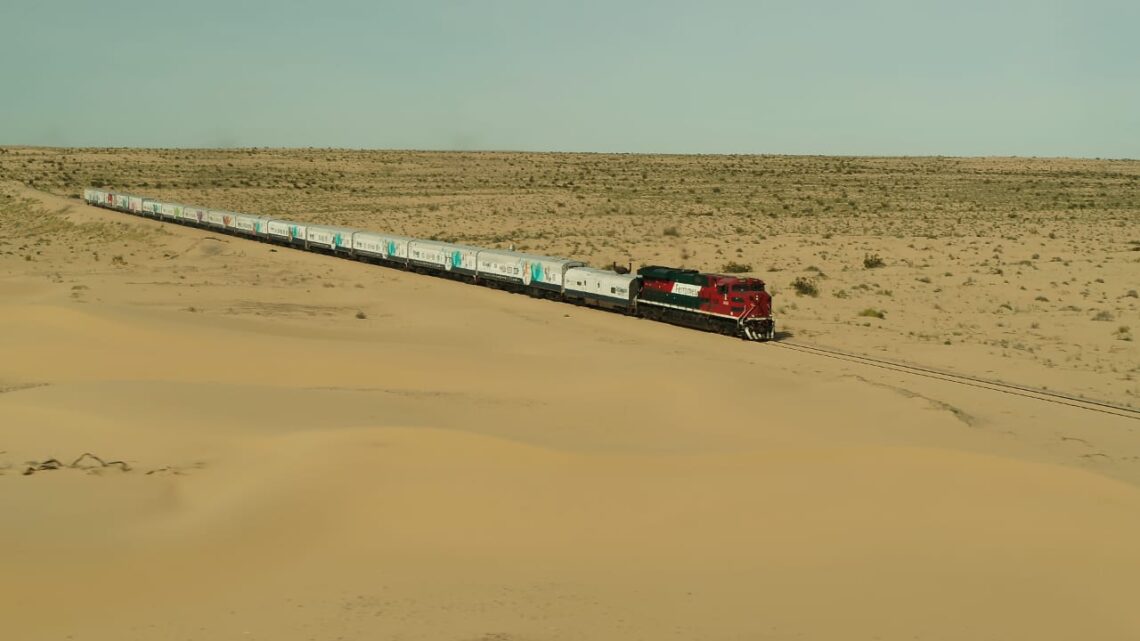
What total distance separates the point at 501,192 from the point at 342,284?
62.0 metres

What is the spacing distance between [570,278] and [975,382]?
71.4 feet

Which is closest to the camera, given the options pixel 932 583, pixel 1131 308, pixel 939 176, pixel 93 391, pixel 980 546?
pixel 932 583

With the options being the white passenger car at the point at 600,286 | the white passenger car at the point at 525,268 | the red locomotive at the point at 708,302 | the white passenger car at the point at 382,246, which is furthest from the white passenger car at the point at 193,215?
the red locomotive at the point at 708,302

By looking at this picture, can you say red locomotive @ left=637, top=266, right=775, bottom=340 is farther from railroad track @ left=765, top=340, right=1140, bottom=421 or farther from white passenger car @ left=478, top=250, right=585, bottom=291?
white passenger car @ left=478, top=250, right=585, bottom=291

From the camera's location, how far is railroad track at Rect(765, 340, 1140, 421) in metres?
31.5

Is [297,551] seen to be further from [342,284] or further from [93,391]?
[342,284]

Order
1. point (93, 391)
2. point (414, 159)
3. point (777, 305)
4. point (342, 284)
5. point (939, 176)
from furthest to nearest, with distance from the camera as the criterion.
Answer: point (414, 159) < point (939, 176) < point (342, 284) < point (777, 305) < point (93, 391)

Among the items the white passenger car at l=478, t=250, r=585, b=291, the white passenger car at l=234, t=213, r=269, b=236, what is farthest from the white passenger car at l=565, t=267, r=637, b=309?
the white passenger car at l=234, t=213, r=269, b=236

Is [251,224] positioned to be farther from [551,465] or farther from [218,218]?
[551,465]

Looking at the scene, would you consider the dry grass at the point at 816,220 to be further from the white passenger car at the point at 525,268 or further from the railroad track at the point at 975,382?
the white passenger car at the point at 525,268

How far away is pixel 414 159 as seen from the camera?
560 feet

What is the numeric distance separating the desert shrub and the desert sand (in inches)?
41.8

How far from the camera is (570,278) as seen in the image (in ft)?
164

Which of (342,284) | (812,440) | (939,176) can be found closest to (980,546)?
(812,440)
